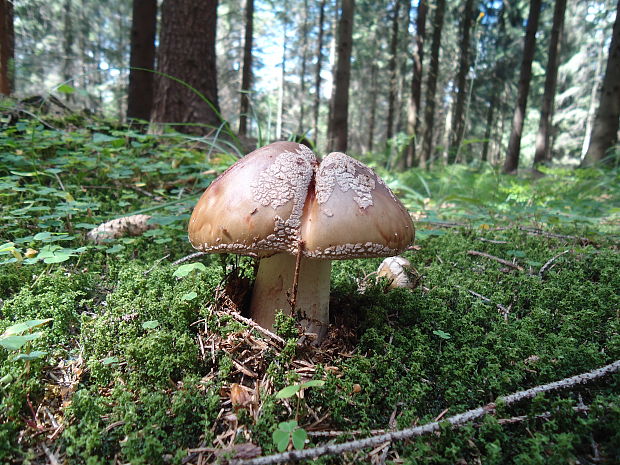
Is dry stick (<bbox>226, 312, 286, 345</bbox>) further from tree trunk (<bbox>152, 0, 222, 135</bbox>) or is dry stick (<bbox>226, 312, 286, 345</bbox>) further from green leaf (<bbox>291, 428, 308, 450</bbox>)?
tree trunk (<bbox>152, 0, 222, 135</bbox>)

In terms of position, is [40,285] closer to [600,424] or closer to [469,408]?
[469,408]

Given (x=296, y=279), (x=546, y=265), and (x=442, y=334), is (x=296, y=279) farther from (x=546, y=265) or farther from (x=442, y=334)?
(x=546, y=265)

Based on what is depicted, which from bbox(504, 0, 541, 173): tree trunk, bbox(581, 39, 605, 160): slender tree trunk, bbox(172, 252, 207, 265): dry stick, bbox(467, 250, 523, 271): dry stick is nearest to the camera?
bbox(172, 252, 207, 265): dry stick

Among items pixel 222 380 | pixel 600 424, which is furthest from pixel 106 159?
pixel 600 424

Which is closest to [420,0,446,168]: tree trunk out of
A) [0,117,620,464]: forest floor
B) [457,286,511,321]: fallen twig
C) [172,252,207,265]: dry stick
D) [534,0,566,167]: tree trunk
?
[534,0,566,167]: tree trunk

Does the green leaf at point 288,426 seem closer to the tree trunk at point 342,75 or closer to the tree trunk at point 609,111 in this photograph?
the tree trunk at point 342,75

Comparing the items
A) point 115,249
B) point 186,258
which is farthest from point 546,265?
point 115,249
